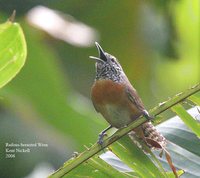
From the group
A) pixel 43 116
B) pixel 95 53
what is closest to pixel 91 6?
pixel 95 53

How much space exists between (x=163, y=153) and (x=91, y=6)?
1.25 meters

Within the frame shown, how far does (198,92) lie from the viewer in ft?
4.82

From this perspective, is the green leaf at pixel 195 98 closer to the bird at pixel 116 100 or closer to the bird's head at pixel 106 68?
the bird at pixel 116 100

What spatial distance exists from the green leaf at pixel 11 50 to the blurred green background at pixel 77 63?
73 cm

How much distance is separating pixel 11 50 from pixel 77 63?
1400 millimetres

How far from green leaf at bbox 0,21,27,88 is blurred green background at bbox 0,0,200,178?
73cm

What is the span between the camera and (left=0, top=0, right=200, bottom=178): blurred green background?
2203 millimetres

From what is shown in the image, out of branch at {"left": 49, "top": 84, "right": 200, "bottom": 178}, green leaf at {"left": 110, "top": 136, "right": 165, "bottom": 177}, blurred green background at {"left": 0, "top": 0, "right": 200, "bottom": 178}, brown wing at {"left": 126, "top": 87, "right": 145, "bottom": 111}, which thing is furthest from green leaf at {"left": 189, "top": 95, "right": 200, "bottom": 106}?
blurred green background at {"left": 0, "top": 0, "right": 200, "bottom": 178}

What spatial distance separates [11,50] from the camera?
1.36 m

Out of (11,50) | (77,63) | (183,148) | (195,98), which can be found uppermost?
(77,63)

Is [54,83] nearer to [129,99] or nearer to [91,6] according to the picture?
[129,99]

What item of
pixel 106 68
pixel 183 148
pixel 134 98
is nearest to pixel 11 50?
pixel 183 148

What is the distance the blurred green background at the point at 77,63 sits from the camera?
220 centimetres

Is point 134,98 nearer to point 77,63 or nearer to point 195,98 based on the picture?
point 195,98
